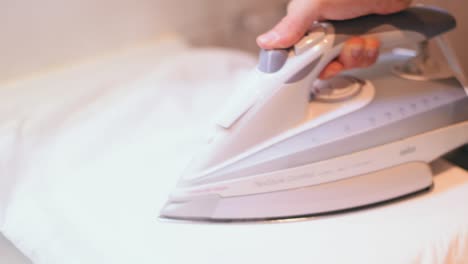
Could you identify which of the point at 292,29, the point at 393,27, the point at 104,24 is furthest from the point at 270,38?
the point at 104,24

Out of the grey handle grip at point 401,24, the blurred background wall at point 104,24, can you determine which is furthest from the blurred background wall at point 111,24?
the grey handle grip at point 401,24

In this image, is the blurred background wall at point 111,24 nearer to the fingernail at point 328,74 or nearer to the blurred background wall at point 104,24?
the blurred background wall at point 104,24

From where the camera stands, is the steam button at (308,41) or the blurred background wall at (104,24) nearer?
the steam button at (308,41)

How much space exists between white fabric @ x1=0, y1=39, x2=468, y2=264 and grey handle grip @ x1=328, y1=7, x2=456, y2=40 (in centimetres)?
16

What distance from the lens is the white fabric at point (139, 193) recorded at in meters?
0.53

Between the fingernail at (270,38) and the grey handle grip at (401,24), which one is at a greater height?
the fingernail at (270,38)

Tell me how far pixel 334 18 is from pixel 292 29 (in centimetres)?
5

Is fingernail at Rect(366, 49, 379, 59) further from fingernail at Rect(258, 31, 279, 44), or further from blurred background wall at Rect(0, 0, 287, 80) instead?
blurred background wall at Rect(0, 0, 287, 80)

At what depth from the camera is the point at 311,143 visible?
1.84ft

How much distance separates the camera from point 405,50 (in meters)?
0.72

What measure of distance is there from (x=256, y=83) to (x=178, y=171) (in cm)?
15

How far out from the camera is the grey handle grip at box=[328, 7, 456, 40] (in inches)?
23.0

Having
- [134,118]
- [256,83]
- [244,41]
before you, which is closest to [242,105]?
[256,83]

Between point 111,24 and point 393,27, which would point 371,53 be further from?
point 111,24
